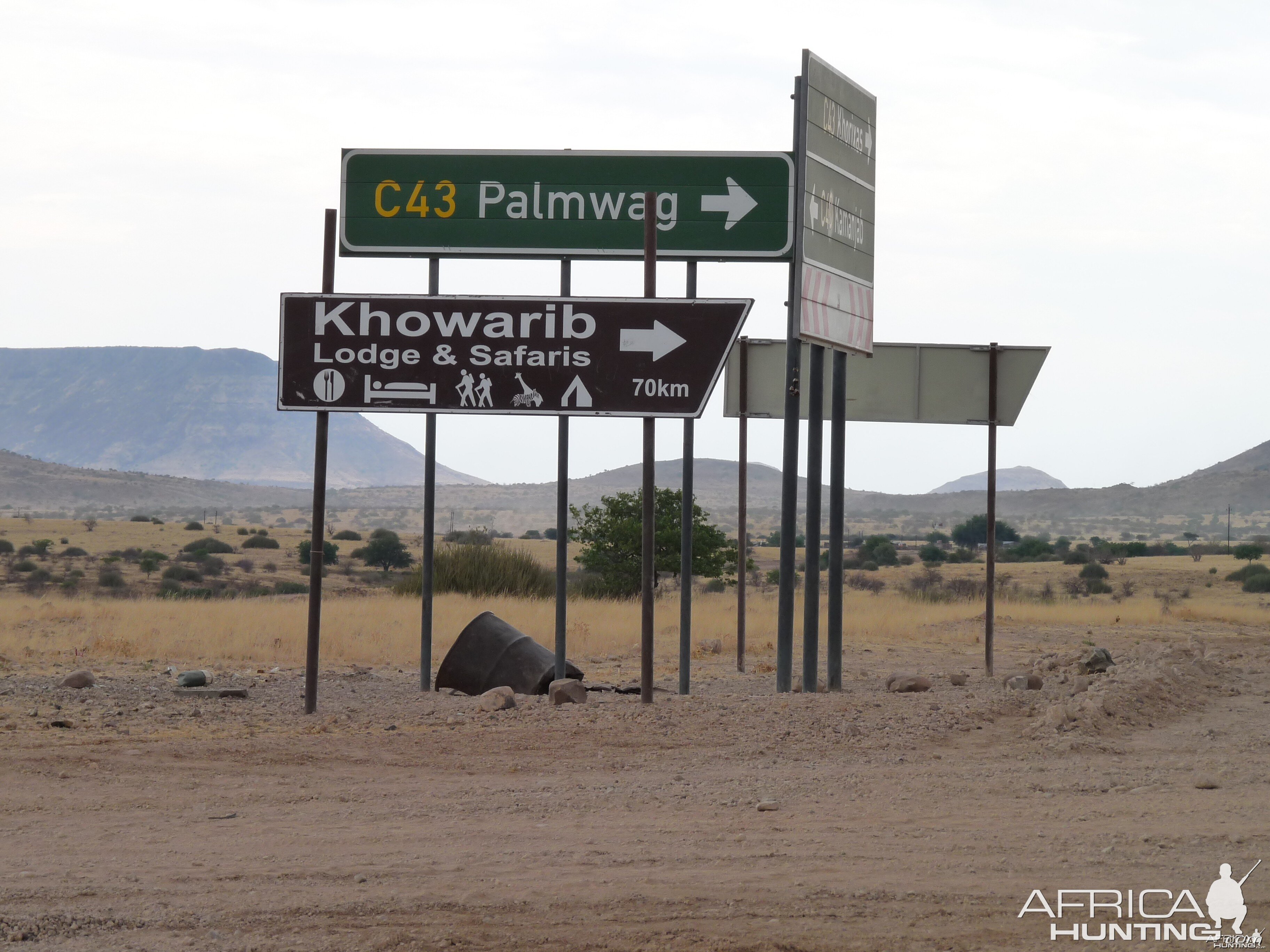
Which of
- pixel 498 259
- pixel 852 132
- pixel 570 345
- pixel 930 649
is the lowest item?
pixel 930 649

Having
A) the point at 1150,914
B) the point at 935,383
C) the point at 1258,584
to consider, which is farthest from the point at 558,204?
the point at 1258,584

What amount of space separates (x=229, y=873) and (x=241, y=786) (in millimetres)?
1974

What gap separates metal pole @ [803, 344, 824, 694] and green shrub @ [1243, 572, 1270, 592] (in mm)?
28203

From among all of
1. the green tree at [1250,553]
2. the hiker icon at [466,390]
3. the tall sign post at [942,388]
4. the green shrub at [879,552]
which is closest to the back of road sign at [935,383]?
the tall sign post at [942,388]

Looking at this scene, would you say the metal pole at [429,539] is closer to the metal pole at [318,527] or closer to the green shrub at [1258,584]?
the metal pole at [318,527]

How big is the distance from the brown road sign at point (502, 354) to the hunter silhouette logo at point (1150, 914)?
17.7ft

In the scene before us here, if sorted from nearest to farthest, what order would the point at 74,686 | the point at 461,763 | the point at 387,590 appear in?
1. the point at 461,763
2. the point at 74,686
3. the point at 387,590

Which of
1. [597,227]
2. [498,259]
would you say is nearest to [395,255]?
[498,259]

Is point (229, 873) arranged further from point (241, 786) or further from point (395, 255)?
point (395, 255)

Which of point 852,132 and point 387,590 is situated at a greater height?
point 852,132

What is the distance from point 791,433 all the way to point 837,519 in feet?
3.81

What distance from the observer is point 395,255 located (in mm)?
11969

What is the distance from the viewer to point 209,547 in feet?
167

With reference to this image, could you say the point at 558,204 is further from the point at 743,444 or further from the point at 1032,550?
the point at 1032,550
